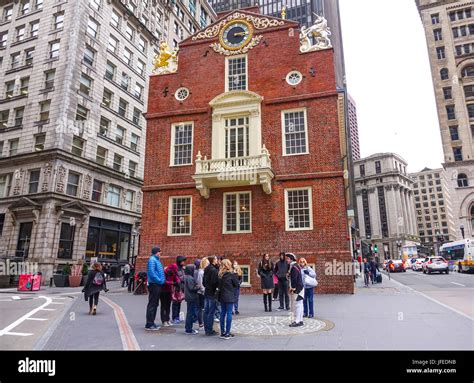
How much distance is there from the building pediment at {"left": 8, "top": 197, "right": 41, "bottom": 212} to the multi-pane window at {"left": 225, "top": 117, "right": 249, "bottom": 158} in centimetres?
1813

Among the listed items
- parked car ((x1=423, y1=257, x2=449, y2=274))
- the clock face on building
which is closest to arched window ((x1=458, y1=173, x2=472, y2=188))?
parked car ((x1=423, y1=257, x2=449, y2=274))

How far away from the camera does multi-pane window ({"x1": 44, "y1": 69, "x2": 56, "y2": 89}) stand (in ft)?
105

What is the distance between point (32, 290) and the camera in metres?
21.6

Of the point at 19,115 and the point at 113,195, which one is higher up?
the point at 19,115

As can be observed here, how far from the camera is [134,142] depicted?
39531mm

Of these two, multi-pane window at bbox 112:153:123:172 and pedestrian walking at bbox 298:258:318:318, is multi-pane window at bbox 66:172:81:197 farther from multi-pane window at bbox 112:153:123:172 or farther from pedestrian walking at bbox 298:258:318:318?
pedestrian walking at bbox 298:258:318:318

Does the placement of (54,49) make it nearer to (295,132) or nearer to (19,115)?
(19,115)

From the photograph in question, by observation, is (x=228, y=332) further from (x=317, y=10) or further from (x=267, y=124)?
(x=317, y=10)

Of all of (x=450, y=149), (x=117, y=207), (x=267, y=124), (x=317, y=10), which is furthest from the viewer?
(x=317, y=10)

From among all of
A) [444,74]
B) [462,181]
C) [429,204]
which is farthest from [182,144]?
[429,204]

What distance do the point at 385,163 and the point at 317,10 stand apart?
55734mm

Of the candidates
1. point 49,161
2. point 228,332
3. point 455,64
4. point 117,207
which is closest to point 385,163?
point 455,64

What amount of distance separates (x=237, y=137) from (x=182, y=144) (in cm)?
355

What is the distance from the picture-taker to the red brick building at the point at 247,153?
17859 mm
